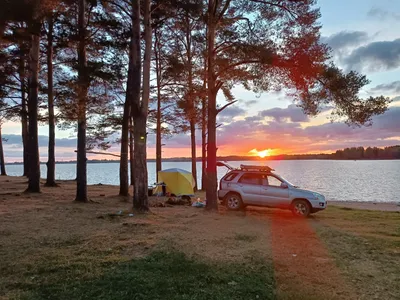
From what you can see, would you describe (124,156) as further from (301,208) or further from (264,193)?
(301,208)

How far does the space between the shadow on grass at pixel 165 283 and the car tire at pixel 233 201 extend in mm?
7856

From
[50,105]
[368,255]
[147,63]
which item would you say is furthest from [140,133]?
[50,105]

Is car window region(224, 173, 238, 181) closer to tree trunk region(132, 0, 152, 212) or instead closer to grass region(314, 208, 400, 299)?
tree trunk region(132, 0, 152, 212)

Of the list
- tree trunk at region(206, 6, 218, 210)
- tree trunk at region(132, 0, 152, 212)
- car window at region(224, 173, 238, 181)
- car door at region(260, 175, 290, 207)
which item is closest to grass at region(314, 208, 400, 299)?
car door at region(260, 175, 290, 207)

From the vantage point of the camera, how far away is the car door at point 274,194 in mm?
12875

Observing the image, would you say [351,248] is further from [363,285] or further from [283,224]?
[283,224]

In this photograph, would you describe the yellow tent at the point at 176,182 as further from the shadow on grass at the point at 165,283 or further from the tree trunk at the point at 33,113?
the shadow on grass at the point at 165,283

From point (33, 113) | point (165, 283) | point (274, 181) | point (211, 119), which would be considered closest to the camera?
point (165, 283)

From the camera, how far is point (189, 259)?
19.4 feet

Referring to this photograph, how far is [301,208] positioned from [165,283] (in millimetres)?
9069

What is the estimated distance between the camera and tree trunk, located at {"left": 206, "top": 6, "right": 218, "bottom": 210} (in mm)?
12508

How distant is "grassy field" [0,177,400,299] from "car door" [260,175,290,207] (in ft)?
8.35

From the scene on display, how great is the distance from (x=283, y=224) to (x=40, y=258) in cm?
705

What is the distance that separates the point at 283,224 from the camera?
10.5m
